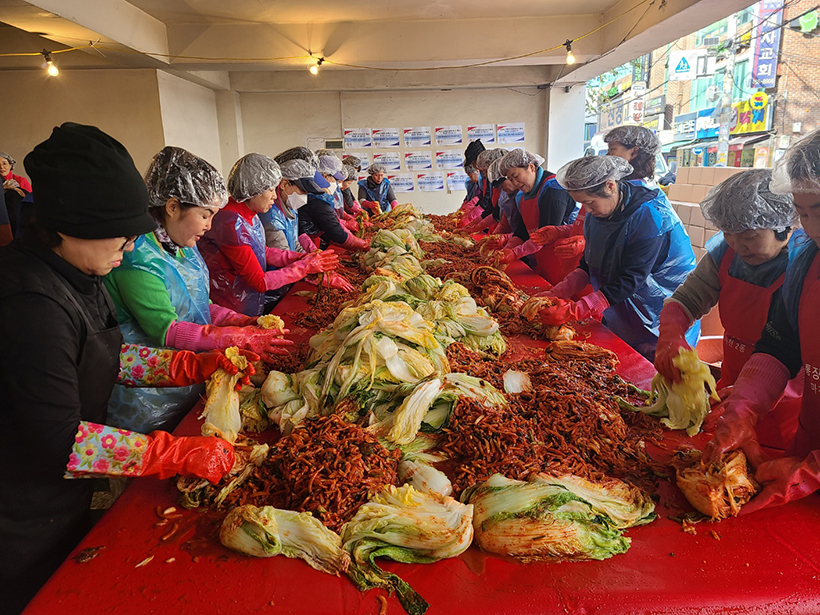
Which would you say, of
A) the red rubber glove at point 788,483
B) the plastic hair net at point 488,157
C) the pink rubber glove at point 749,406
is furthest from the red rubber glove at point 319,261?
the plastic hair net at point 488,157

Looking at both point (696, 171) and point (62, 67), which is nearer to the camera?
point (62, 67)

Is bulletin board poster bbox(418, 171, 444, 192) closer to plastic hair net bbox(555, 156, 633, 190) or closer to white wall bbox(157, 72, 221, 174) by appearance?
white wall bbox(157, 72, 221, 174)

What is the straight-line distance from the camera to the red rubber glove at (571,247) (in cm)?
515

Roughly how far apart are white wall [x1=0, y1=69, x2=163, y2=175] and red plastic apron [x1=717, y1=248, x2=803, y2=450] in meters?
10.6

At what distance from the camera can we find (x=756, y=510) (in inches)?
69.0

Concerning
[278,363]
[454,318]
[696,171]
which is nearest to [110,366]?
[278,363]

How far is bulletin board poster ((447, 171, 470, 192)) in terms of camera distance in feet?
49.6

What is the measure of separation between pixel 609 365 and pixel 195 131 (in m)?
12.0

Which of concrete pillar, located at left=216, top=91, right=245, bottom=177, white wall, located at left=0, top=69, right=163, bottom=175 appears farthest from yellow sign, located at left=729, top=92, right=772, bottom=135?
white wall, located at left=0, top=69, right=163, bottom=175

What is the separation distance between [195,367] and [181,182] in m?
1.00

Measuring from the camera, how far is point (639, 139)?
5.06 metres

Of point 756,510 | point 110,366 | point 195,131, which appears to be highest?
point 195,131

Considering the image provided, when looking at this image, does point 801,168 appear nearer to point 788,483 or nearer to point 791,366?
point 791,366

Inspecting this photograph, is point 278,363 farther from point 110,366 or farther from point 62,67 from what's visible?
point 62,67
